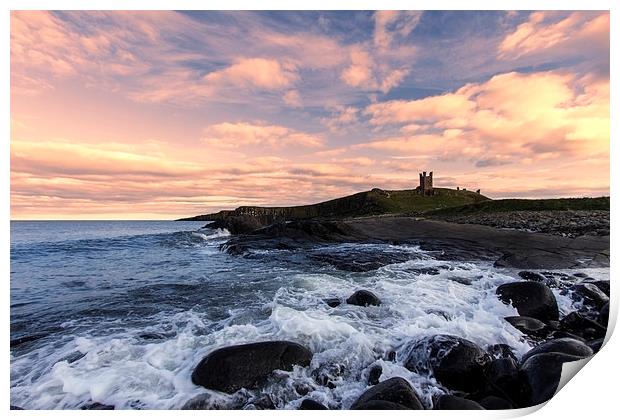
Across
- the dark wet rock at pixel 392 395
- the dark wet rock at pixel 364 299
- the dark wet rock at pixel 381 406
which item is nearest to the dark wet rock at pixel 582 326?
the dark wet rock at pixel 364 299

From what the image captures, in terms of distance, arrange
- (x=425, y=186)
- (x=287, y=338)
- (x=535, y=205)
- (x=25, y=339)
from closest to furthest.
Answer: (x=287, y=338) → (x=25, y=339) → (x=535, y=205) → (x=425, y=186)

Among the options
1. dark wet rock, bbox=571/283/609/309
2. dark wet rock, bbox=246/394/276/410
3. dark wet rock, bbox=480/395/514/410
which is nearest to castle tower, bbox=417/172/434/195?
dark wet rock, bbox=571/283/609/309

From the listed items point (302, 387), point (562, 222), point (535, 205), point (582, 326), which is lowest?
point (302, 387)

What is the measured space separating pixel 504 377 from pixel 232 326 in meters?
5.23

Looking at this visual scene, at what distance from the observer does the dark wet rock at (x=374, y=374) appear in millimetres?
5328

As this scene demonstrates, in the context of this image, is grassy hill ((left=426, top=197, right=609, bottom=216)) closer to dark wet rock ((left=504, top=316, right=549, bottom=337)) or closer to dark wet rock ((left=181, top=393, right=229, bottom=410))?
dark wet rock ((left=504, top=316, right=549, bottom=337))

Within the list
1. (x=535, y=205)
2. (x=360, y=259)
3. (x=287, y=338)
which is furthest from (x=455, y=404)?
(x=535, y=205)

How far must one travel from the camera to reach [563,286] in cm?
1004

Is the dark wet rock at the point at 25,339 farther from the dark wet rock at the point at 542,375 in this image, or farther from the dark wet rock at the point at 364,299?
the dark wet rock at the point at 542,375

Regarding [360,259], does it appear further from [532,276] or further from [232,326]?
[232,326]

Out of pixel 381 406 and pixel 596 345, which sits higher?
pixel 596 345

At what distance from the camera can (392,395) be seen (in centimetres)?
464

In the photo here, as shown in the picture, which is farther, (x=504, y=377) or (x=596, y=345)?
(x=596, y=345)

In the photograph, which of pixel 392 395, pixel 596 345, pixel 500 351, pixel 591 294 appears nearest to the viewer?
pixel 392 395
